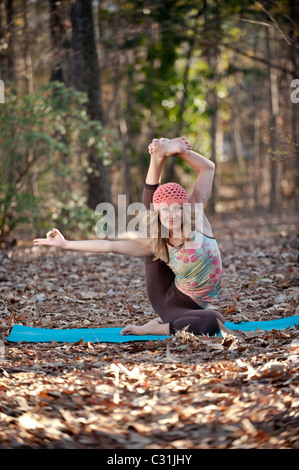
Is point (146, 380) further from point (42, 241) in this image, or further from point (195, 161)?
point (195, 161)

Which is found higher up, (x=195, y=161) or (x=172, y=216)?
(x=195, y=161)

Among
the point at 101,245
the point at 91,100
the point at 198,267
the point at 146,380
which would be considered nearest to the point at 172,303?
the point at 198,267

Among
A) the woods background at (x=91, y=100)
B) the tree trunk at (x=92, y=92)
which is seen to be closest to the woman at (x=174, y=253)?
the woods background at (x=91, y=100)

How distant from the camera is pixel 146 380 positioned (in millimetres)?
3492

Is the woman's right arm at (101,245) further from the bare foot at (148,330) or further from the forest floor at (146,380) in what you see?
the forest floor at (146,380)

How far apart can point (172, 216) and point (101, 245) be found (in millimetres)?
639

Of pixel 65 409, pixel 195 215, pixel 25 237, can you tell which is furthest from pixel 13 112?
pixel 65 409

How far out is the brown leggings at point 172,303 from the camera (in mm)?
4414

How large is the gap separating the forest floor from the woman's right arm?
77 cm

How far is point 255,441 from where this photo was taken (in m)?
2.72

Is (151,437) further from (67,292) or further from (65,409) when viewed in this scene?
(67,292)

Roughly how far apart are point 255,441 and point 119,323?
2.62 metres

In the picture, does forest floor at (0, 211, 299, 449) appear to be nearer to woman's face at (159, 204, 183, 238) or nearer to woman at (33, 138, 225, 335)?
woman at (33, 138, 225, 335)

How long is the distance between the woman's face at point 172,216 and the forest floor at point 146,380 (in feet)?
2.95
